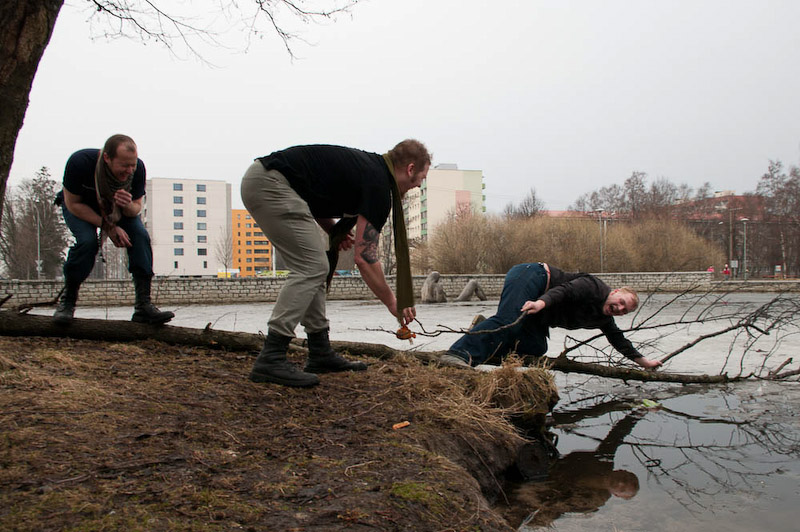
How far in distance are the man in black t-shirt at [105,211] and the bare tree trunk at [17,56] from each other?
1126 millimetres

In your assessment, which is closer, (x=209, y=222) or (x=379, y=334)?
(x=379, y=334)

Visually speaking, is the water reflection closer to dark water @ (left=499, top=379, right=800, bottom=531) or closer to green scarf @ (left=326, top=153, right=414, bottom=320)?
dark water @ (left=499, top=379, right=800, bottom=531)

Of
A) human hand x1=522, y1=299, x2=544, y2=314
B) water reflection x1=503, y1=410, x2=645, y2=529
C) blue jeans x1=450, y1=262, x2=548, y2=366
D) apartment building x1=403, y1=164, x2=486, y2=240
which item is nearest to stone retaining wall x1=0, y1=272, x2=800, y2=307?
blue jeans x1=450, y1=262, x2=548, y2=366

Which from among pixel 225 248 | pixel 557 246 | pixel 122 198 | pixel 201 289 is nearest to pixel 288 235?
pixel 122 198

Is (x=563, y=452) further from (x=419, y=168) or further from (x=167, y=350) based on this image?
(x=167, y=350)

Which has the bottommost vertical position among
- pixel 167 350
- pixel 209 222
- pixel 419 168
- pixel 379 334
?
pixel 379 334

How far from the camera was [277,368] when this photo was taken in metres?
3.17

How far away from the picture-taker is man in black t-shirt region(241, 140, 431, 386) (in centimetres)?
314

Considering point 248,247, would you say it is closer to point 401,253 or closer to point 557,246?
point 557,246

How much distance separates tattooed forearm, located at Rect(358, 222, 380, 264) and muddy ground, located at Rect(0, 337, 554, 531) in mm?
773

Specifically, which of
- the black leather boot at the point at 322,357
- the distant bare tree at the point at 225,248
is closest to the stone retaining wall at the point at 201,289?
the black leather boot at the point at 322,357

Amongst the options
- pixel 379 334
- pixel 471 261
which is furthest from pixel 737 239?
pixel 379 334

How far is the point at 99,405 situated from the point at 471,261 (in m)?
35.2

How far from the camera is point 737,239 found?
6769 centimetres
